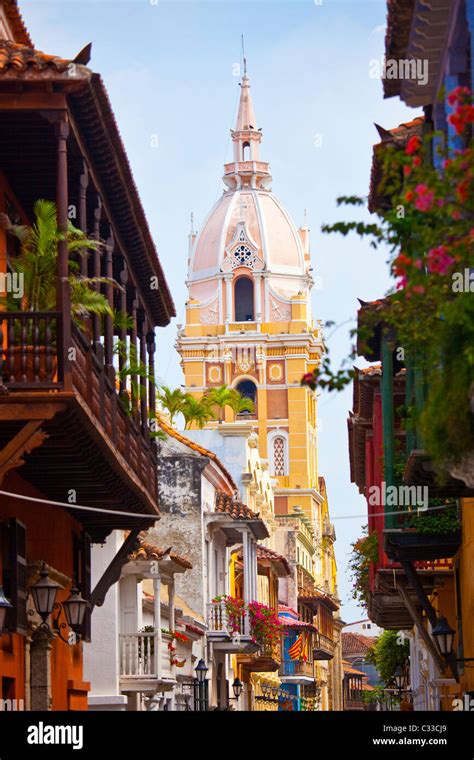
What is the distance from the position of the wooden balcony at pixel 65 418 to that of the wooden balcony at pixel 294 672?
46865 millimetres

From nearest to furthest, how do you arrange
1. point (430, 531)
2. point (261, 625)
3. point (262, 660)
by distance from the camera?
point (430, 531) < point (261, 625) < point (262, 660)

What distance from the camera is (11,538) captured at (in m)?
16.8

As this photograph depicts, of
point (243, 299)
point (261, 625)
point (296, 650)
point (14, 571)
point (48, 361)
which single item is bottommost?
point (14, 571)

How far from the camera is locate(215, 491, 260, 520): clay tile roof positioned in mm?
39188

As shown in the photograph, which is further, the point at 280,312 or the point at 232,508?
the point at 280,312

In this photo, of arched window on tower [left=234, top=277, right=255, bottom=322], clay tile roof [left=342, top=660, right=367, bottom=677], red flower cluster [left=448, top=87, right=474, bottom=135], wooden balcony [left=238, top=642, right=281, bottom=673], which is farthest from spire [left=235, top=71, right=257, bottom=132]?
red flower cluster [left=448, top=87, right=474, bottom=135]

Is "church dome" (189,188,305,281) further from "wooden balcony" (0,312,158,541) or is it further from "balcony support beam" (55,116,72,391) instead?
"balcony support beam" (55,116,72,391)

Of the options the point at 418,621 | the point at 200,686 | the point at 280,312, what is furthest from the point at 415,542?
the point at 280,312

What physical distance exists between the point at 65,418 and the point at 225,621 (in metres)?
25.4

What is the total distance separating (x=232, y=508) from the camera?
3997 cm

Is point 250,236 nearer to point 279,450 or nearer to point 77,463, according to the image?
point 279,450

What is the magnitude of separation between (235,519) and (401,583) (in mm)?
14835
